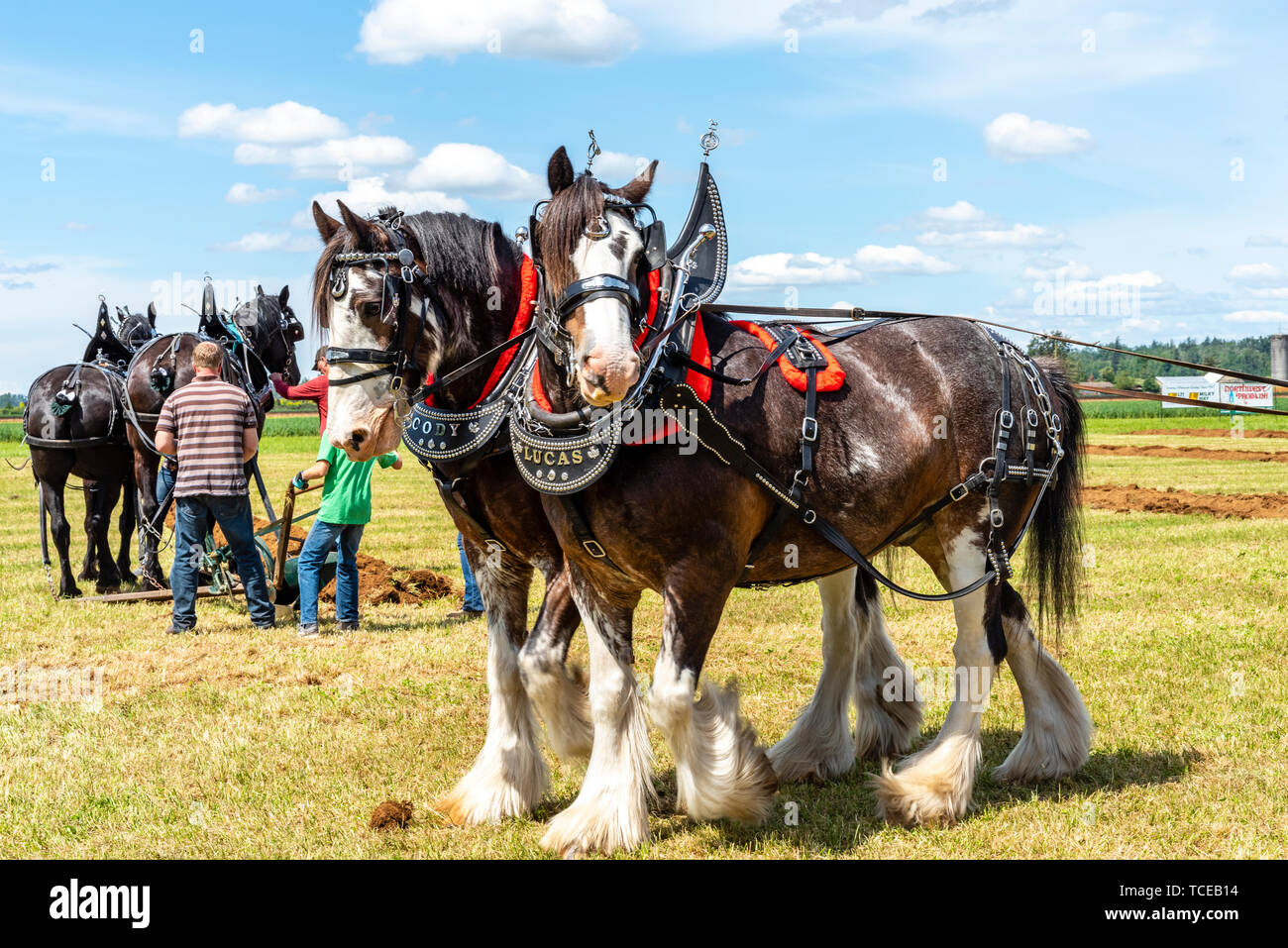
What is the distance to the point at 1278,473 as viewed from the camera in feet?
63.4

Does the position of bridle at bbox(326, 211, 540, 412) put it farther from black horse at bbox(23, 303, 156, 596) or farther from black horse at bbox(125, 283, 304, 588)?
black horse at bbox(23, 303, 156, 596)

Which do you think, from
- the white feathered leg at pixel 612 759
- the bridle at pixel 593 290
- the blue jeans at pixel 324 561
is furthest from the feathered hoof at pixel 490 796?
the blue jeans at pixel 324 561

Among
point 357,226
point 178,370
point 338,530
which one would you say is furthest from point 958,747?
point 178,370

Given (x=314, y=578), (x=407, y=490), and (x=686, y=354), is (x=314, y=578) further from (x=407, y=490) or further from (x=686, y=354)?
(x=407, y=490)

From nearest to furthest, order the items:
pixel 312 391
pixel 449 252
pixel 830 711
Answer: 1. pixel 449 252
2. pixel 830 711
3. pixel 312 391

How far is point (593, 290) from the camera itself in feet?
11.3

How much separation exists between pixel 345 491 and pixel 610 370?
5382mm

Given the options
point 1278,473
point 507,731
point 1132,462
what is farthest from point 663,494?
point 1132,462

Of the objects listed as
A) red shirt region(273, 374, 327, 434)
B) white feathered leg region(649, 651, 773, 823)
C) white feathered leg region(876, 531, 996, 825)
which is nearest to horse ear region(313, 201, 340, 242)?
white feathered leg region(649, 651, 773, 823)

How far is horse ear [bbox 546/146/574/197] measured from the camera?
12.2ft

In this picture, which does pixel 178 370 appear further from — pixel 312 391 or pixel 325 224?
pixel 325 224

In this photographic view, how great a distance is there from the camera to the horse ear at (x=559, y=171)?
3.71 metres

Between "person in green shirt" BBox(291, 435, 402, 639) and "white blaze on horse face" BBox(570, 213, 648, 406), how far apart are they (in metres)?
4.71
